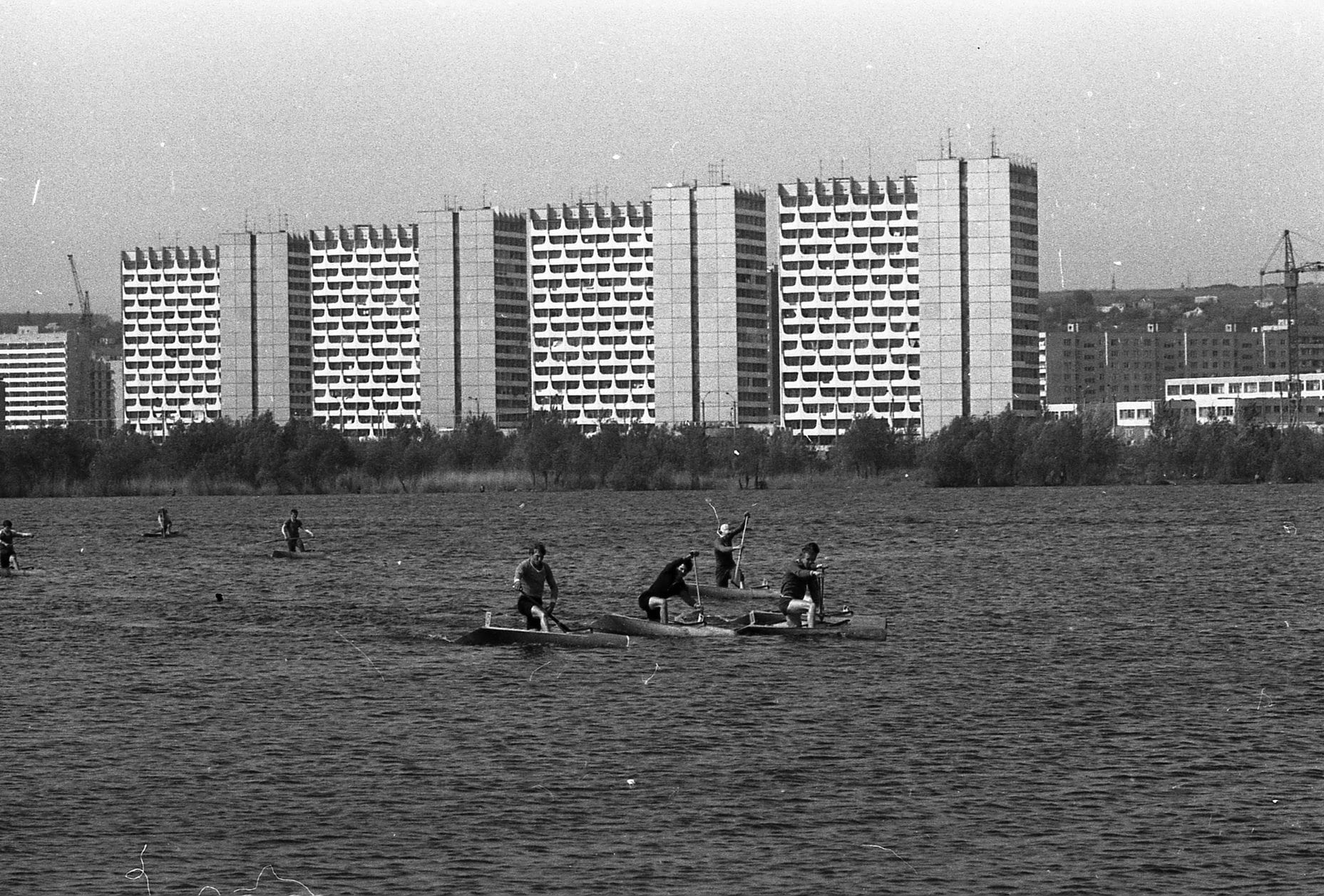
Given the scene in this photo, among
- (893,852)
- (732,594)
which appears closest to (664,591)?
(732,594)

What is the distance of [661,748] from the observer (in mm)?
38688

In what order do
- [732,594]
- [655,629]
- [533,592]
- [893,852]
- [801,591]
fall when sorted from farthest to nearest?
[732,594] < [655,629] < [801,591] < [533,592] < [893,852]

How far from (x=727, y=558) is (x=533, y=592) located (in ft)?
47.0

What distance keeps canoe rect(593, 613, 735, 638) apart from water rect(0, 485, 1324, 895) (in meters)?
0.30

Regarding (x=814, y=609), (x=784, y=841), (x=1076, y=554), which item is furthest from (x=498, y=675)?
(x=1076, y=554)

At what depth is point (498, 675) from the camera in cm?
4991

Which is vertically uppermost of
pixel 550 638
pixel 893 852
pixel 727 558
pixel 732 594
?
pixel 727 558

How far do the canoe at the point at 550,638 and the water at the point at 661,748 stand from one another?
0.52 meters

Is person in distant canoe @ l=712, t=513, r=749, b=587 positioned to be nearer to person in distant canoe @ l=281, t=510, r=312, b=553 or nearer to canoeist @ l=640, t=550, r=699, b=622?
canoeist @ l=640, t=550, r=699, b=622

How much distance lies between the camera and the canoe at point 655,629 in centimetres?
5672

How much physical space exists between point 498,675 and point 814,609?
10.7 meters

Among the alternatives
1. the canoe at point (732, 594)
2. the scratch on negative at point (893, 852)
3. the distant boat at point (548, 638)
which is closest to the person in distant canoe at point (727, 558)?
the canoe at point (732, 594)

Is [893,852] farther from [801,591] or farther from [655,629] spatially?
[655,629]

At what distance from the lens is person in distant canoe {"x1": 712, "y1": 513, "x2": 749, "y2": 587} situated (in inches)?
2586
